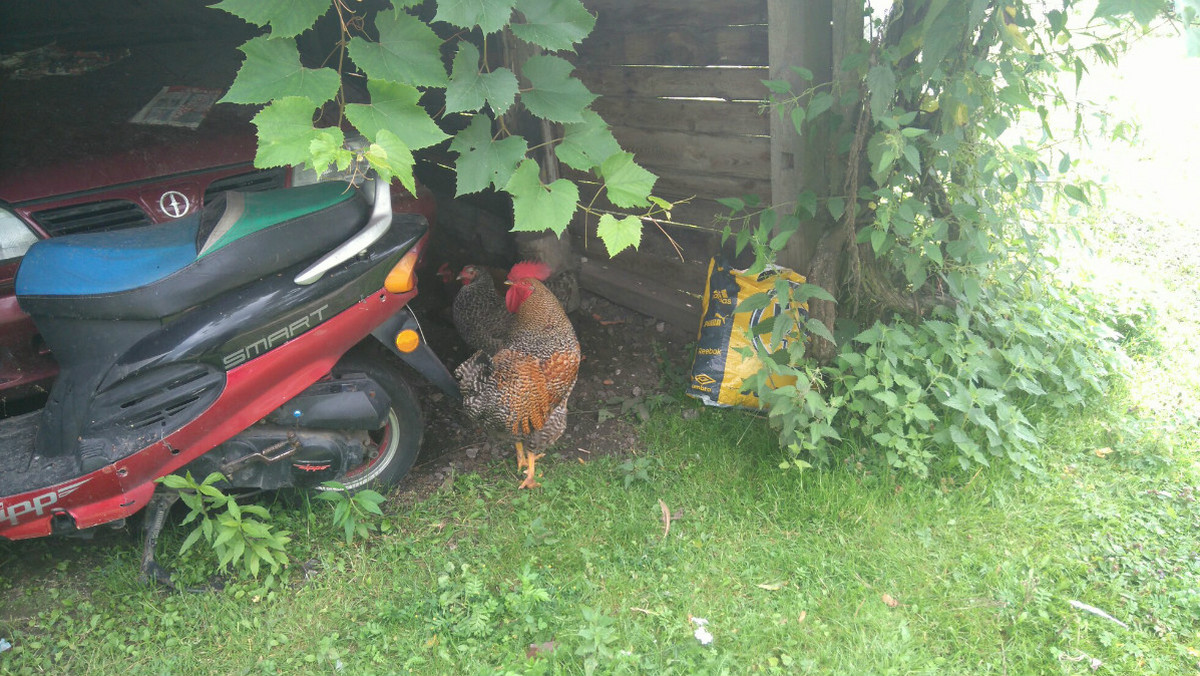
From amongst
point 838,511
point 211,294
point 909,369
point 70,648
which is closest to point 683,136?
point 909,369

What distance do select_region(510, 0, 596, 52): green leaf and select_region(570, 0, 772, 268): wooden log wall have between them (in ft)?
5.12

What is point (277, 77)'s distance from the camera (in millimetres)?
1776

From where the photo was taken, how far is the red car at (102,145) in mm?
2990

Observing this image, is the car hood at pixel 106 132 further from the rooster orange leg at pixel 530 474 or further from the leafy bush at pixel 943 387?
the leafy bush at pixel 943 387

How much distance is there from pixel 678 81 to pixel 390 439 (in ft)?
7.25

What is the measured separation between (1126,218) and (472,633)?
17.4 feet

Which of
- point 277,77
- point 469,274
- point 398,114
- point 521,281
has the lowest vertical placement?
point 469,274

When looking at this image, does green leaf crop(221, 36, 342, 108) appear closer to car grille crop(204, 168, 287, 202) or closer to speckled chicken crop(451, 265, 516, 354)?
car grille crop(204, 168, 287, 202)

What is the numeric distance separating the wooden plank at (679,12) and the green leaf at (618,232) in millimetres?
1760

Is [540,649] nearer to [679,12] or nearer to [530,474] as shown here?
[530,474]

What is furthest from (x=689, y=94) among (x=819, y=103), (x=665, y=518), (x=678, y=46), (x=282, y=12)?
(x=282, y=12)

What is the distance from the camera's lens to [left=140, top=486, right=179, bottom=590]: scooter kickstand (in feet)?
8.77

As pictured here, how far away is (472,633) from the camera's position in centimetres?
246

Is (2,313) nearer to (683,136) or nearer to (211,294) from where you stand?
(211,294)
